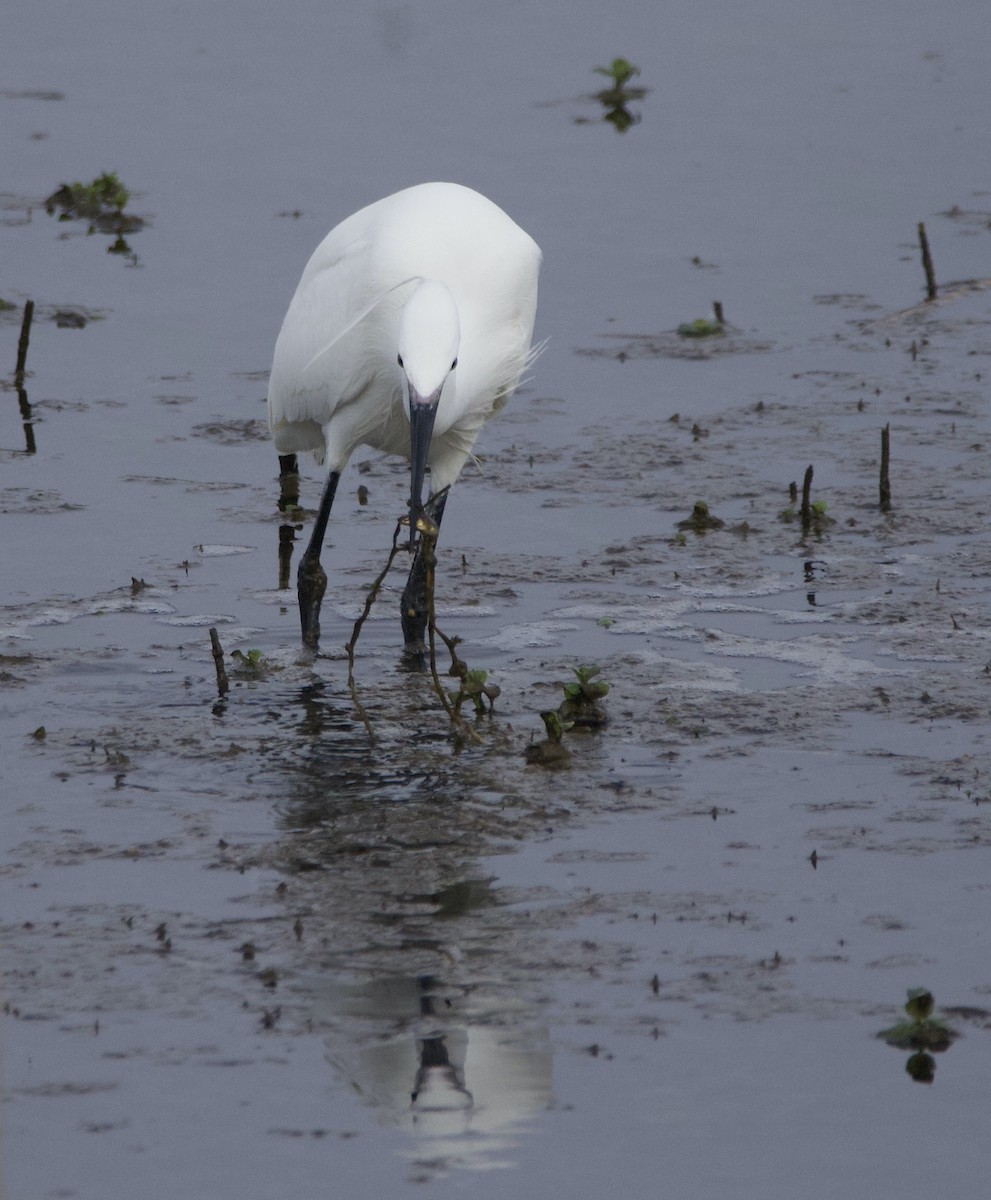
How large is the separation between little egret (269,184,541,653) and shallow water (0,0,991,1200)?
0.59 m

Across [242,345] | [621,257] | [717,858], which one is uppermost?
[621,257]

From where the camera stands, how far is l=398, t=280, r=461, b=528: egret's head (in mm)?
6352

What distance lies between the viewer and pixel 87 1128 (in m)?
4.24

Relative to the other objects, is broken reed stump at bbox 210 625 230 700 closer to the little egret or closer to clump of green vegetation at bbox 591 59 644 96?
the little egret

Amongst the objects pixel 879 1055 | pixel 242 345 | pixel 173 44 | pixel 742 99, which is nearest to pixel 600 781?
pixel 879 1055

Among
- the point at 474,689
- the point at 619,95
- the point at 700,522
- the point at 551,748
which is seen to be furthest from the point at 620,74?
the point at 551,748

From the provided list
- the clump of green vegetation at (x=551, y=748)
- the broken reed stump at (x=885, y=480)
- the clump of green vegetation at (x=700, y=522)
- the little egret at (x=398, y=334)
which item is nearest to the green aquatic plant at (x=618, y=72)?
the broken reed stump at (x=885, y=480)

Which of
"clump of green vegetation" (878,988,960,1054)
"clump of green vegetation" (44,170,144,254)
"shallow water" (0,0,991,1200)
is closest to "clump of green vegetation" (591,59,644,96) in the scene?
"shallow water" (0,0,991,1200)

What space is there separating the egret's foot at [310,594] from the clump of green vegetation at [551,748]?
1.50 meters

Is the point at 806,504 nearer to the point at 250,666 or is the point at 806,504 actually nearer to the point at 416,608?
the point at 416,608

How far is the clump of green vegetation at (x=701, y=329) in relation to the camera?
37.6ft

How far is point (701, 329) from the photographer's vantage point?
11461mm

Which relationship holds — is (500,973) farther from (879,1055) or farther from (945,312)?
(945,312)

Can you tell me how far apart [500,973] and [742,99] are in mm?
13698
